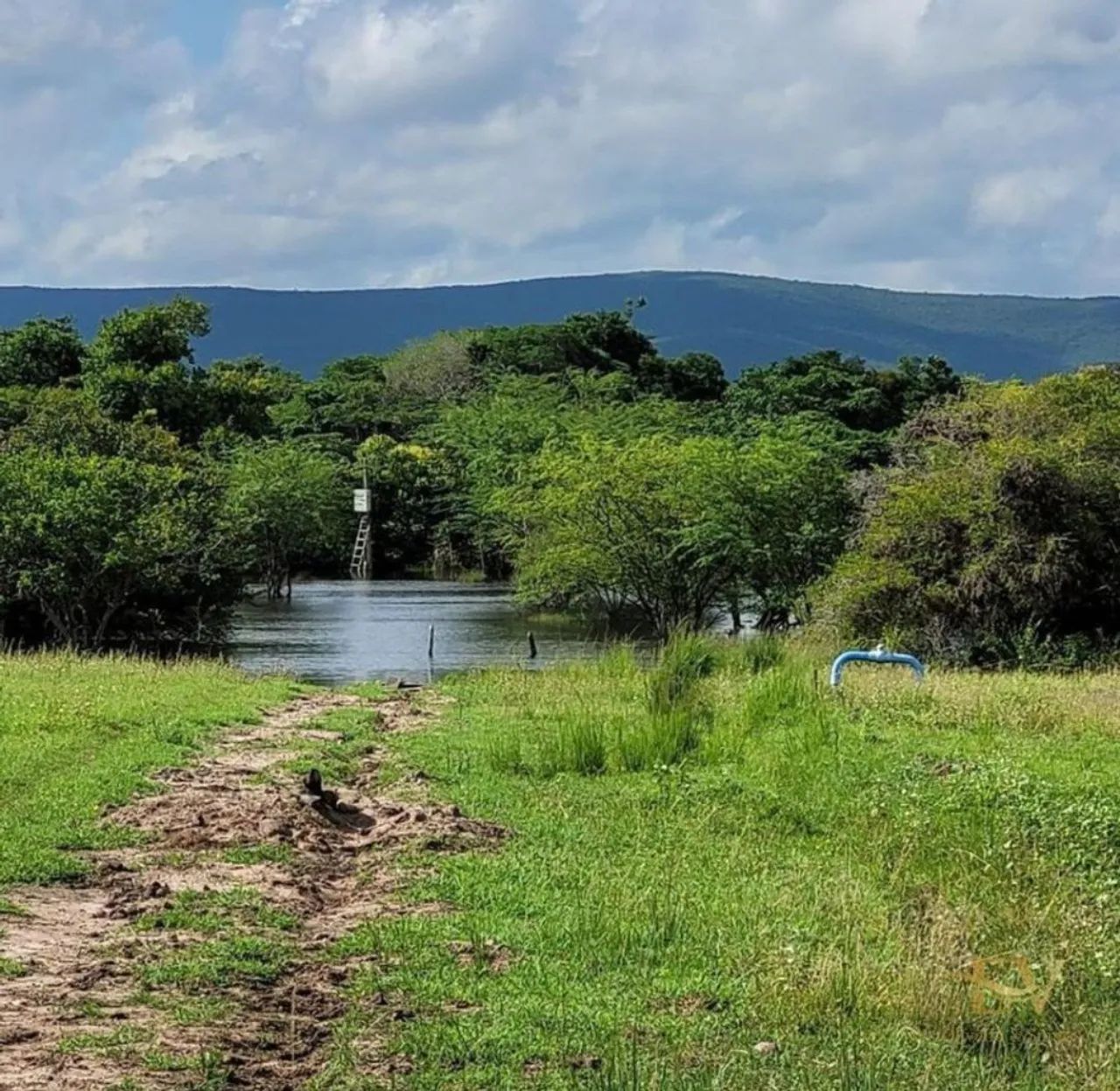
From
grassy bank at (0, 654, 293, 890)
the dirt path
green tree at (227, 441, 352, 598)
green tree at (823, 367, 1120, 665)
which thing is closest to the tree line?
green tree at (823, 367, 1120, 665)

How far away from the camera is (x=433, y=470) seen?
70375mm

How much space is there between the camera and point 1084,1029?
6.44 meters

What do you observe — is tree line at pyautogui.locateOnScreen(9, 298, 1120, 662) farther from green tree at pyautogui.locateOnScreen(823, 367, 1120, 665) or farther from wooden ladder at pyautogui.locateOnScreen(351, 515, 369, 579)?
wooden ladder at pyautogui.locateOnScreen(351, 515, 369, 579)

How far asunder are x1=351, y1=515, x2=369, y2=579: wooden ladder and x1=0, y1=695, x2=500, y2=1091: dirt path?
5749 centimetres

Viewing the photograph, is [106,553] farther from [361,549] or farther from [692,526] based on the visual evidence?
[361,549]

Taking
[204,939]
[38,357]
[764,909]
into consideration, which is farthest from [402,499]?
[204,939]

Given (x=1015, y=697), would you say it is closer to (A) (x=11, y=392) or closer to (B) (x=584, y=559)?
(B) (x=584, y=559)

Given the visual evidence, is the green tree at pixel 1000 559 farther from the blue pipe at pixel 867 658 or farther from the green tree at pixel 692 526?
the blue pipe at pixel 867 658

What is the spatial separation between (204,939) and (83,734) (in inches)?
268

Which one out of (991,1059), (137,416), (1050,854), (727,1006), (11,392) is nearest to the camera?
(991,1059)

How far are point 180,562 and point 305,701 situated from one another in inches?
575

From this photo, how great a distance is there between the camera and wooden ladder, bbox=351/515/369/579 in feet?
230

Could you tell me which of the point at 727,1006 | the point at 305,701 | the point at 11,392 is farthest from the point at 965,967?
the point at 11,392

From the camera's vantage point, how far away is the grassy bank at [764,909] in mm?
6152
